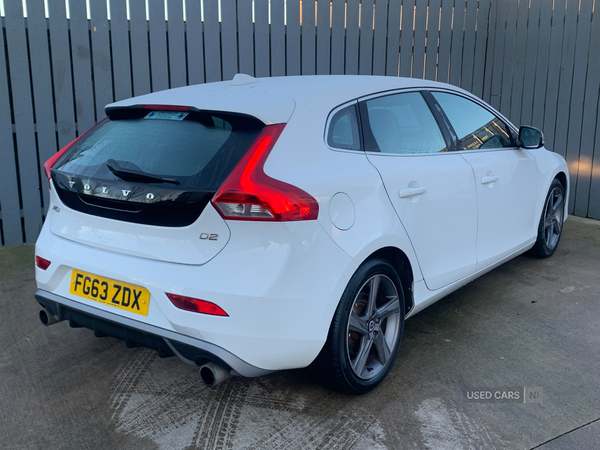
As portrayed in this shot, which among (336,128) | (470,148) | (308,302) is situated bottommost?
(308,302)

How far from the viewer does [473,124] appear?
3.77 m

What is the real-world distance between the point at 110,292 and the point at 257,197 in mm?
828

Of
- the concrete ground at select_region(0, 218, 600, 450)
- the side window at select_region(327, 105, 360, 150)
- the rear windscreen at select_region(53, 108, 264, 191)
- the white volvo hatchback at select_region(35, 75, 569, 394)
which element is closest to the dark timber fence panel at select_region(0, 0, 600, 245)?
the concrete ground at select_region(0, 218, 600, 450)

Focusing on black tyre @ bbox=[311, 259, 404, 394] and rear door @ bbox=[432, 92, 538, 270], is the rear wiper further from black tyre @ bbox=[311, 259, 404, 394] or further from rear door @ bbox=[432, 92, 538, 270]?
rear door @ bbox=[432, 92, 538, 270]

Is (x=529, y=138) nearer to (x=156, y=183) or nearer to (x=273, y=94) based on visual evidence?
(x=273, y=94)

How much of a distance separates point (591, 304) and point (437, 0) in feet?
14.5

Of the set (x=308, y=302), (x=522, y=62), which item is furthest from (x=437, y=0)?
(x=308, y=302)

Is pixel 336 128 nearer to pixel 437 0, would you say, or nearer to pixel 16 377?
pixel 16 377

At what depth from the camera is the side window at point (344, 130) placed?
8.69 ft

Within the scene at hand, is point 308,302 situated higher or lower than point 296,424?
higher

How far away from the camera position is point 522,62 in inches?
275

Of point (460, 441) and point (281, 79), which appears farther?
point (281, 79)

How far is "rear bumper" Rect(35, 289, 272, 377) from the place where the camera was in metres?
2.28

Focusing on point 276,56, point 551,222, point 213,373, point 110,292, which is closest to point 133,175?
point 110,292
